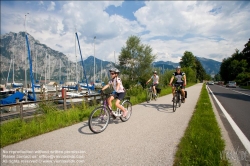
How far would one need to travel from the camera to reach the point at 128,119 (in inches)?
241

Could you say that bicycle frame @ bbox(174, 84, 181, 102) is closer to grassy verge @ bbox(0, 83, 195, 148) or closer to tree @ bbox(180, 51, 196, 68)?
grassy verge @ bbox(0, 83, 195, 148)

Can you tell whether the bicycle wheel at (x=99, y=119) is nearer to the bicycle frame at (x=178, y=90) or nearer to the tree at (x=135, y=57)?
the bicycle frame at (x=178, y=90)

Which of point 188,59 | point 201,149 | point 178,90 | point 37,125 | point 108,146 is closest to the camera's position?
point 201,149

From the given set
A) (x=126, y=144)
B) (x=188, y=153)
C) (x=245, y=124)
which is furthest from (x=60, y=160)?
(x=245, y=124)

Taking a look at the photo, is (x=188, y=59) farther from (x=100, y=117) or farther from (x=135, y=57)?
(x=100, y=117)

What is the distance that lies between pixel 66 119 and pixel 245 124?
6761mm

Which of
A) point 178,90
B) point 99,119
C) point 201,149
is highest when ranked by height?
point 178,90

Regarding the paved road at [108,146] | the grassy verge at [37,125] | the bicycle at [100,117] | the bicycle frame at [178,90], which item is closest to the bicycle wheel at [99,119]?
the bicycle at [100,117]

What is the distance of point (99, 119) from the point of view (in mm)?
5051

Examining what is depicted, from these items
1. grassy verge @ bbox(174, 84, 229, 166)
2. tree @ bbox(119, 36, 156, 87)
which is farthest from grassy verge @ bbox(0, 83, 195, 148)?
tree @ bbox(119, 36, 156, 87)

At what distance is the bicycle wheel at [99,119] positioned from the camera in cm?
472

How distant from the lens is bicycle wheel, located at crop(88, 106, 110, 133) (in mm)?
4721

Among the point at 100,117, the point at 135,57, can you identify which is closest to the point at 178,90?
the point at 100,117

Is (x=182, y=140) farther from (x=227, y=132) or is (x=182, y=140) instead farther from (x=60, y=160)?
(x=60, y=160)
